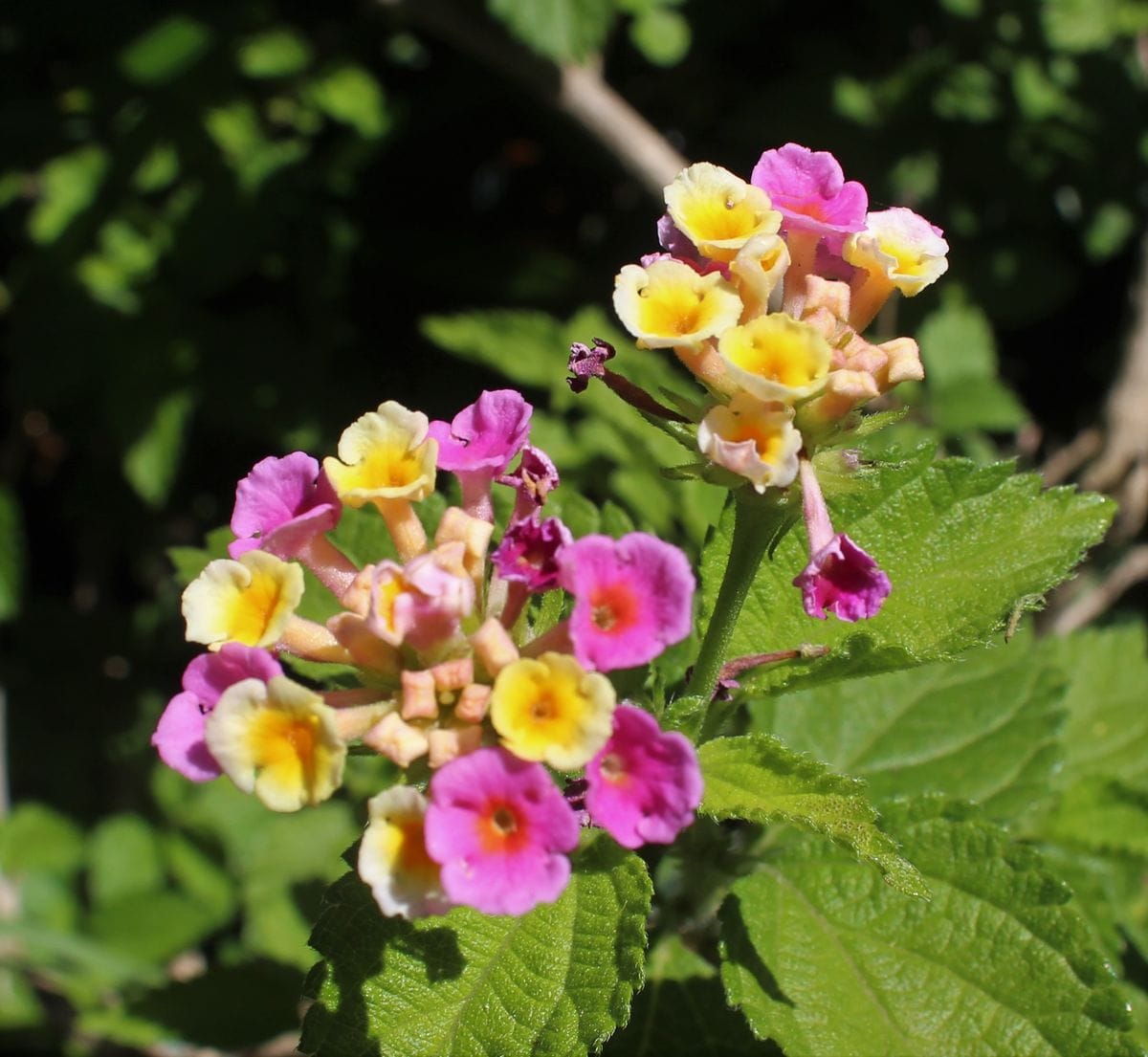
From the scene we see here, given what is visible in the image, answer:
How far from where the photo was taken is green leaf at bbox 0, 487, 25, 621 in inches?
109

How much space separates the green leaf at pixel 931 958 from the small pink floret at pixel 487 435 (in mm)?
603

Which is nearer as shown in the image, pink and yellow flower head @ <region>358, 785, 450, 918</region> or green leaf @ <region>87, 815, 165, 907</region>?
pink and yellow flower head @ <region>358, 785, 450, 918</region>

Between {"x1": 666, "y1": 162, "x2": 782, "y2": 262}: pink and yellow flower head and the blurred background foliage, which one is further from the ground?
{"x1": 666, "y1": 162, "x2": 782, "y2": 262}: pink and yellow flower head

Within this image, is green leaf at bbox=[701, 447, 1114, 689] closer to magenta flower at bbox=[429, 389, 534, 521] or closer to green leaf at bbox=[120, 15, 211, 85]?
magenta flower at bbox=[429, 389, 534, 521]

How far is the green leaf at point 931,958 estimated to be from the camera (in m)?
1.26

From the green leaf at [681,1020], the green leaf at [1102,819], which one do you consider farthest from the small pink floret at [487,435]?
the green leaf at [1102,819]

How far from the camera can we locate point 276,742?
1.07 meters

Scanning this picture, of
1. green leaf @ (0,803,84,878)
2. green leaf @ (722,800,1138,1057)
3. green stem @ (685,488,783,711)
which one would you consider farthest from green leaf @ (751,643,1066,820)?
green leaf @ (0,803,84,878)

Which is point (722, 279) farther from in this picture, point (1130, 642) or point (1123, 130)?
point (1123, 130)

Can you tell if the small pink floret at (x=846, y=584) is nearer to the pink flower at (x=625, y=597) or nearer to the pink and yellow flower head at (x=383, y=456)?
the pink flower at (x=625, y=597)

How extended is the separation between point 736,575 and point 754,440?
18cm

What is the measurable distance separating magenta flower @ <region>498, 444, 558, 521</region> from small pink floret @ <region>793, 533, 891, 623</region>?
260mm

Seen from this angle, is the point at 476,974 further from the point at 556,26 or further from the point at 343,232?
the point at 343,232

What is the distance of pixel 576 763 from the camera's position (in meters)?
1.01
